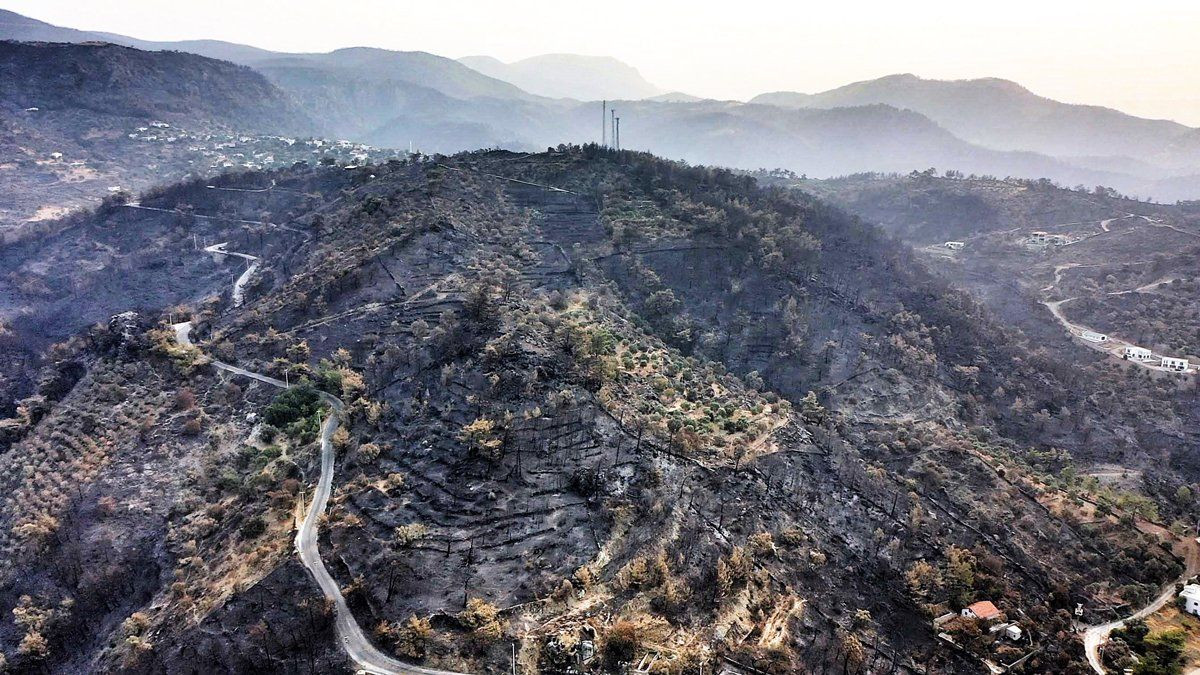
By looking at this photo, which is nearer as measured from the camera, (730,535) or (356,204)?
(730,535)

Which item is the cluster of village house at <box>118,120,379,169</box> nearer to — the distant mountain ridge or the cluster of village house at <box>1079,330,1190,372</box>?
the distant mountain ridge

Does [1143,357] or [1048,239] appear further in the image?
[1048,239]

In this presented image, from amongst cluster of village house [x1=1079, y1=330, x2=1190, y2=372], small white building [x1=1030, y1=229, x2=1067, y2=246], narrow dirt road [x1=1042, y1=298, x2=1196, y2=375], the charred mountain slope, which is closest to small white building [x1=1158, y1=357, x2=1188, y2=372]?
cluster of village house [x1=1079, y1=330, x2=1190, y2=372]

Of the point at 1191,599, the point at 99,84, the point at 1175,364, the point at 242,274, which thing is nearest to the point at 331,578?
the point at 1191,599

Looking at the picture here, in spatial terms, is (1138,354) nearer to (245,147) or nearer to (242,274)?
(242,274)

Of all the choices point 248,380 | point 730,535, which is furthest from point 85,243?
point 730,535

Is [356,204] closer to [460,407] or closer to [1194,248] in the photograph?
[460,407]

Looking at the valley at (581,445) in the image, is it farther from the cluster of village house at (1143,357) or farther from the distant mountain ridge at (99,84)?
the distant mountain ridge at (99,84)
